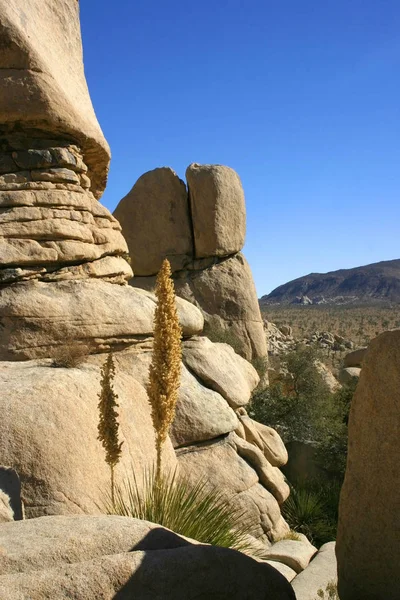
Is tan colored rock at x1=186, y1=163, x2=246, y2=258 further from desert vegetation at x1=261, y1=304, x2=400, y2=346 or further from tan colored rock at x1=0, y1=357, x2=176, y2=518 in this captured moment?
desert vegetation at x1=261, y1=304, x2=400, y2=346

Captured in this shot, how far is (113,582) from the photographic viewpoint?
134 inches

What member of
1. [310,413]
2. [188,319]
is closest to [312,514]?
[188,319]

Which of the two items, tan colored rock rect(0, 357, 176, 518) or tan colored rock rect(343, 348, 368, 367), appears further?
tan colored rock rect(343, 348, 368, 367)

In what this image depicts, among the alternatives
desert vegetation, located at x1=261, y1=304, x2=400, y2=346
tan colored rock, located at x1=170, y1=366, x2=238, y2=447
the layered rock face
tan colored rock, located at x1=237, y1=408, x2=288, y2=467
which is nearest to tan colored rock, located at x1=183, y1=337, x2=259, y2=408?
tan colored rock, located at x1=170, y1=366, x2=238, y2=447

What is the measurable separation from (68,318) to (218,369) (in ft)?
11.8

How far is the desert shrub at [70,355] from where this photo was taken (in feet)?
28.7

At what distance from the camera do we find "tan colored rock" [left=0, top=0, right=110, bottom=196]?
9531mm

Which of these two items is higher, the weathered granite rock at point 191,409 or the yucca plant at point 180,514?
the weathered granite rock at point 191,409

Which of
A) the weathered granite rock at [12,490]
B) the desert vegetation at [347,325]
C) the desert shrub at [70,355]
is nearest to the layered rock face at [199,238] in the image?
the desert shrub at [70,355]

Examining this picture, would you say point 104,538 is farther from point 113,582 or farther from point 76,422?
point 76,422

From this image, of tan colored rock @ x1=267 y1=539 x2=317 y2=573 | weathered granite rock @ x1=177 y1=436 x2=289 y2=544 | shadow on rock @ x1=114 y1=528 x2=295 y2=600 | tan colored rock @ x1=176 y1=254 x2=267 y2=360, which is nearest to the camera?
shadow on rock @ x1=114 y1=528 x2=295 y2=600

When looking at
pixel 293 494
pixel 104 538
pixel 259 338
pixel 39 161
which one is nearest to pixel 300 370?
pixel 259 338

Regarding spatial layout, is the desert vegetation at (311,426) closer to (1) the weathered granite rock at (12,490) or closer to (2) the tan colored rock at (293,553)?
(2) the tan colored rock at (293,553)

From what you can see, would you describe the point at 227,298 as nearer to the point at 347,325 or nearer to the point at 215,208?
the point at 215,208
